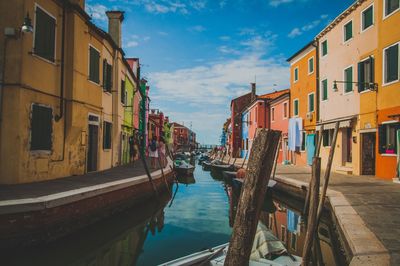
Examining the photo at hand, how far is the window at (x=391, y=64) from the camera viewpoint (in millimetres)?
12812

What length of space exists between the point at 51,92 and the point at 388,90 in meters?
13.0

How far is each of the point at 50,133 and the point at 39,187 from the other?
272 cm

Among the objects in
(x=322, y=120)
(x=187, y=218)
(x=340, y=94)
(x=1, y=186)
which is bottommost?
(x=187, y=218)

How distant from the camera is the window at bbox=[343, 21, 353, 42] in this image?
16845 mm

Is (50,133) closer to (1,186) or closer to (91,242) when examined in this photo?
(1,186)

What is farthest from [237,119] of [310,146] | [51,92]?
[51,92]

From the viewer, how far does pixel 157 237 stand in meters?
8.97

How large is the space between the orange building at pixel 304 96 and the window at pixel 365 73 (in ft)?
17.5

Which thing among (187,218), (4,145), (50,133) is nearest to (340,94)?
(187,218)

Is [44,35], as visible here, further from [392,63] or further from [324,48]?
[324,48]

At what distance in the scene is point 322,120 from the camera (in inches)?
787

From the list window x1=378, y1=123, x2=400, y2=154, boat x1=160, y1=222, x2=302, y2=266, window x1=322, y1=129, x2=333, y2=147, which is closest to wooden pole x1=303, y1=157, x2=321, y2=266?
boat x1=160, y1=222, x2=302, y2=266

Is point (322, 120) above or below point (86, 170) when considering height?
above

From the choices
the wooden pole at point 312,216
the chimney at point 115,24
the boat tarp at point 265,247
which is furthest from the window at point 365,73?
the chimney at point 115,24
